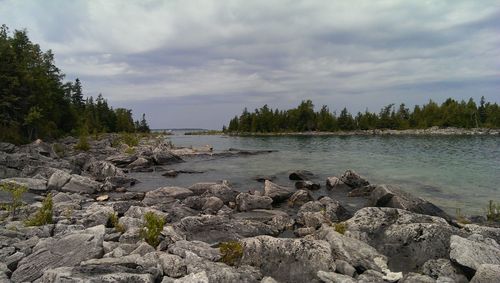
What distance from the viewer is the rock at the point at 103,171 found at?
3573cm

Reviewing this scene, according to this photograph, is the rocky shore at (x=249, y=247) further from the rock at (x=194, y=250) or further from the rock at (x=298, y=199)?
the rock at (x=298, y=199)

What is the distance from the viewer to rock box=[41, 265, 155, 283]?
925cm

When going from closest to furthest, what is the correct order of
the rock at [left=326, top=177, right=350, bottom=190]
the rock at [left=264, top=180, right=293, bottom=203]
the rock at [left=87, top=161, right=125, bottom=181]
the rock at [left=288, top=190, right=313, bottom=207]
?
1. the rock at [left=288, top=190, right=313, bottom=207]
2. the rock at [left=264, top=180, right=293, bottom=203]
3. the rock at [left=326, top=177, right=350, bottom=190]
4. the rock at [left=87, top=161, right=125, bottom=181]

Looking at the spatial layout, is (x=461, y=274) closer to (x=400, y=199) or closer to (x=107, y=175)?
(x=400, y=199)

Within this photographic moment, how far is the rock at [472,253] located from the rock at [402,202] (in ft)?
26.4

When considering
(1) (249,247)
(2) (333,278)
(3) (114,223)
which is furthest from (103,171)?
(2) (333,278)

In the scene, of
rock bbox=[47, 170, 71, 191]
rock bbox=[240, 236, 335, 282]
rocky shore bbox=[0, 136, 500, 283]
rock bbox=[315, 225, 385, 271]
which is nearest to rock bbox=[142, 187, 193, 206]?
rocky shore bbox=[0, 136, 500, 283]

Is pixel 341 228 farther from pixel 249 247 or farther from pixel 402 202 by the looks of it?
pixel 402 202

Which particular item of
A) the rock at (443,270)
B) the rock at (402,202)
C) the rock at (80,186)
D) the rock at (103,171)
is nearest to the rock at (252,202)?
the rock at (402,202)

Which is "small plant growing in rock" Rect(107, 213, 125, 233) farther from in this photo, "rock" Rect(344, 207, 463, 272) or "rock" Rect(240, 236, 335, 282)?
"rock" Rect(344, 207, 463, 272)

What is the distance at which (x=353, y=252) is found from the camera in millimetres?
12539

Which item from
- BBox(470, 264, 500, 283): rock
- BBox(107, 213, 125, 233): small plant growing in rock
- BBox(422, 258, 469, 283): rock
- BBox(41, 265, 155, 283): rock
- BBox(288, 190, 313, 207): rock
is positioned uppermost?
BBox(41, 265, 155, 283): rock

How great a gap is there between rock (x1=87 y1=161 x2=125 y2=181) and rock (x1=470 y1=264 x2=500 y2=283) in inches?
1245

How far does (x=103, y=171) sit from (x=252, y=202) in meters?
20.3
